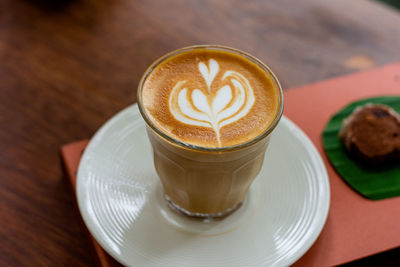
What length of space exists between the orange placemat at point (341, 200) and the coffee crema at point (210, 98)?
0.24 meters

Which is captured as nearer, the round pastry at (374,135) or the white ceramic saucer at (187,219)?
the white ceramic saucer at (187,219)

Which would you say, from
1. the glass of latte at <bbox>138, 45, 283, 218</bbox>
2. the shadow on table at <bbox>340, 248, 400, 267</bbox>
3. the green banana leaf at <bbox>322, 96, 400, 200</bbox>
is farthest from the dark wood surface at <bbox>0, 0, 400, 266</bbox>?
the glass of latte at <bbox>138, 45, 283, 218</bbox>

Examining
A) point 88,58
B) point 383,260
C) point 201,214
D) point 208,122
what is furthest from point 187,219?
point 88,58

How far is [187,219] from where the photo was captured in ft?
2.63

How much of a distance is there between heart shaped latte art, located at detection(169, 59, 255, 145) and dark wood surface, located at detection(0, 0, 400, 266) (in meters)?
0.31

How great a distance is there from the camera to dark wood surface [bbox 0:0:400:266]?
85cm

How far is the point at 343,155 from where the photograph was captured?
93cm

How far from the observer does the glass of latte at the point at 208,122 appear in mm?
676

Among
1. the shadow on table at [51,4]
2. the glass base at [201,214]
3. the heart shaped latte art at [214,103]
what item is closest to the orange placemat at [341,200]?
the glass base at [201,214]

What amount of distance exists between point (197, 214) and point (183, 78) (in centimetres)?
25

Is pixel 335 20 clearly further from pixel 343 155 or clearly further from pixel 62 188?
pixel 62 188

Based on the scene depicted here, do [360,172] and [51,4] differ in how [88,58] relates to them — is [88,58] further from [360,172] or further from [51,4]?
[360,172]

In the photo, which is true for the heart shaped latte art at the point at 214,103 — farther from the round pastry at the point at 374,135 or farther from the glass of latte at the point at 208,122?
the round pastry at the point at 374,135

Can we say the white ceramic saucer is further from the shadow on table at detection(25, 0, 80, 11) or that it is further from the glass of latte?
the shadow on table at detection(25, 0, 80, 11)
